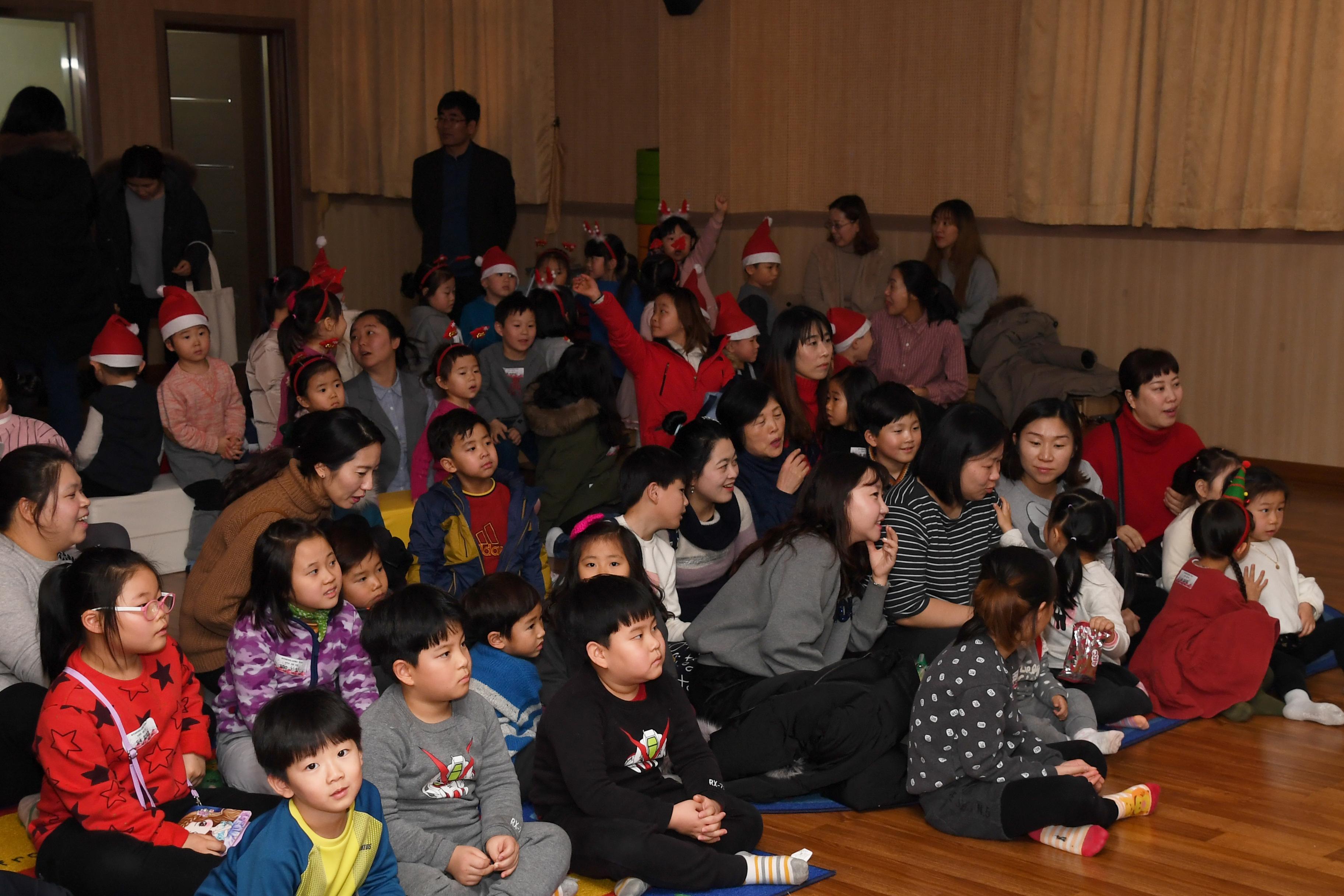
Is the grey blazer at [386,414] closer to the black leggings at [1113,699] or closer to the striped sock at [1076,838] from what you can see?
the black leggings at [1113,699]

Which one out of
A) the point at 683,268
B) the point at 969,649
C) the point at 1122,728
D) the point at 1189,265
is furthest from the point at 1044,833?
the point at 683,268

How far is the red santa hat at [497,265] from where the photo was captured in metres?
6.27

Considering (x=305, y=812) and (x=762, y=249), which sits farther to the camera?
(x=762, y=249)

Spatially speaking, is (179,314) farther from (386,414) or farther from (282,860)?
(282,860)

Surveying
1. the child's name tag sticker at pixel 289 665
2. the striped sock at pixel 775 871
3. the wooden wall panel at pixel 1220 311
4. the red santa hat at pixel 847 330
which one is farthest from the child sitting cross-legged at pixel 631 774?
the wooden wall panel at pixel 1220 311

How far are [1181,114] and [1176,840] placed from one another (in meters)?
4.05

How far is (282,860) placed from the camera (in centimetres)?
201

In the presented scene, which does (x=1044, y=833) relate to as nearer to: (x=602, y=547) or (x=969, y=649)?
(x=969, y=649)

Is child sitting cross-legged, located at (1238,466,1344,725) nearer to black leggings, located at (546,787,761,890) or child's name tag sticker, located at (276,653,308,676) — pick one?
black leggings, located at (546,787,761,890)

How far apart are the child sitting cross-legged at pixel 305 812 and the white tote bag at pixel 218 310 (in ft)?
16.0

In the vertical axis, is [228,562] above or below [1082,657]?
above

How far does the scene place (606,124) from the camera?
7.71 m

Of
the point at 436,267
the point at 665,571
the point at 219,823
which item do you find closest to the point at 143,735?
the point at 219,823

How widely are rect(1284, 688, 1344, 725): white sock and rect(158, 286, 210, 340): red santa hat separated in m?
3.60
